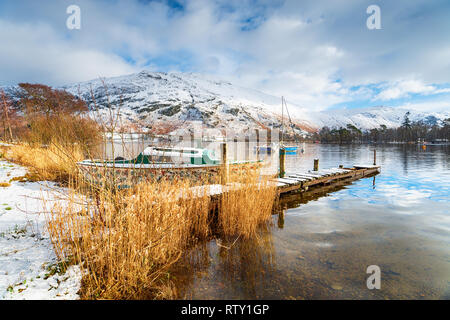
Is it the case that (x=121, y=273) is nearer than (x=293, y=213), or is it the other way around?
(x=121, y=273)

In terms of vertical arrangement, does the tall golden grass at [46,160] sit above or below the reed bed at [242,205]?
above

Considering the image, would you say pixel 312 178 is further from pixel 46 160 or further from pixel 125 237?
pixel 46 160

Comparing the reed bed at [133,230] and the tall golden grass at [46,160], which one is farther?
the tall golden grass at [46,160]

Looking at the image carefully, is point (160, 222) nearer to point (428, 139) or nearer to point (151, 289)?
point (151, 289)

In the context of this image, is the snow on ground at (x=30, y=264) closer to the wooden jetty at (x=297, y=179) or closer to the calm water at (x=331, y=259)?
the calm water at (x=331, y=259)

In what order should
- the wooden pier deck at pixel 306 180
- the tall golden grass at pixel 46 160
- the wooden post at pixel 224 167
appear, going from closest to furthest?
1. the wooden pier deck at pixel 306 180
2. the wooden post at pixel 224 167
3. the tall golden grass at pixel 46 160

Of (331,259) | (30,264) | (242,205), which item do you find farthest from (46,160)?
(331,259)

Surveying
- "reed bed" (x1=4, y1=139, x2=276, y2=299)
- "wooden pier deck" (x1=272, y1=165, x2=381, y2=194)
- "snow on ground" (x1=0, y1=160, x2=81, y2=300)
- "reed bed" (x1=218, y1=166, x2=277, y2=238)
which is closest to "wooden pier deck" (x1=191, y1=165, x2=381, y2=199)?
"wooden pier deck" (x1=272, y1=165, x2=381, y2=194)

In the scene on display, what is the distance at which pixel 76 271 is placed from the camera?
2916 mm

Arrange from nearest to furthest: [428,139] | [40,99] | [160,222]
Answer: [160,222] < [40,99] < [428,139]

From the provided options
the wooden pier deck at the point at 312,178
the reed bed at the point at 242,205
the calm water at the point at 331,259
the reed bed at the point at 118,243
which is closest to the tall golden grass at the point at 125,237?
the reed bed at the point at 118,243

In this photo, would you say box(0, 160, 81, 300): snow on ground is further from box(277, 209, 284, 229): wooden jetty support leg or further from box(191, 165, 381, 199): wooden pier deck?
box(277, 209, 284, 229): wooden jetty support leg
